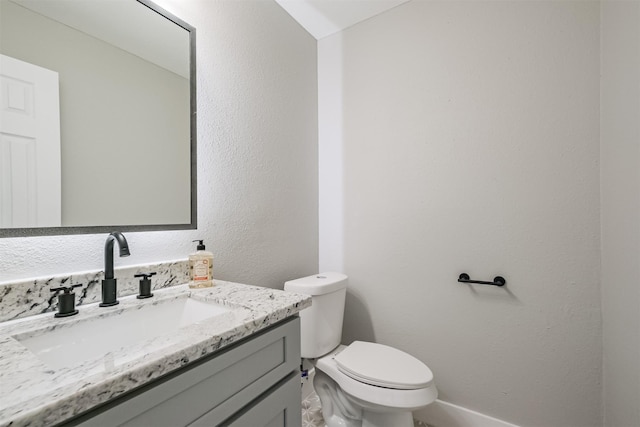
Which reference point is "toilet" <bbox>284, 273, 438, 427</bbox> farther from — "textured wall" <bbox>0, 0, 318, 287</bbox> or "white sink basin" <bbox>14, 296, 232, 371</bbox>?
"white sink basin" <bbox>14, 296, 232, 371</bbox>

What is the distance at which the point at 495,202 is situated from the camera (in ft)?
4.36

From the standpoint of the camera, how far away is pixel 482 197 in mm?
1359

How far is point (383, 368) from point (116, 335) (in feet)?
3.25

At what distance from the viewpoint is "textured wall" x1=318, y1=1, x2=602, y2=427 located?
1.18 metres

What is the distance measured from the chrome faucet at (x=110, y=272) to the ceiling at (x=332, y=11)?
1.53 metres

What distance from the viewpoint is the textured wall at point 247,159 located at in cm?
99

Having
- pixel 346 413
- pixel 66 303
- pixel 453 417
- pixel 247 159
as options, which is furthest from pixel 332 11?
pixel 453 417

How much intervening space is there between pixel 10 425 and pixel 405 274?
4.95 ft

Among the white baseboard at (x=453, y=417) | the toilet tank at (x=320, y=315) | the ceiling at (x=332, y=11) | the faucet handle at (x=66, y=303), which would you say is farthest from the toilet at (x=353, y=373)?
the ceiling at (x=332, y=11)

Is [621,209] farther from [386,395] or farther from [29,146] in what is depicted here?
[29,146]

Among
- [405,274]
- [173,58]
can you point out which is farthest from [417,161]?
[173,58]

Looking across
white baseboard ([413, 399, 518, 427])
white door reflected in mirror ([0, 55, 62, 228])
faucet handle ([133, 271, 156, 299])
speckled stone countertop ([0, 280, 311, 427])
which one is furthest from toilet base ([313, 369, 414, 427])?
white door reflected in mirror ([0, 55, 62, 228])

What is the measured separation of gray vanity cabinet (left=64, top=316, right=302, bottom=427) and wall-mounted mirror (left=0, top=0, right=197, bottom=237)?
590 mm

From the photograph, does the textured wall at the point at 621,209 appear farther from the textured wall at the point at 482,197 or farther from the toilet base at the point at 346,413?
the toilet base at the point at 346,413
